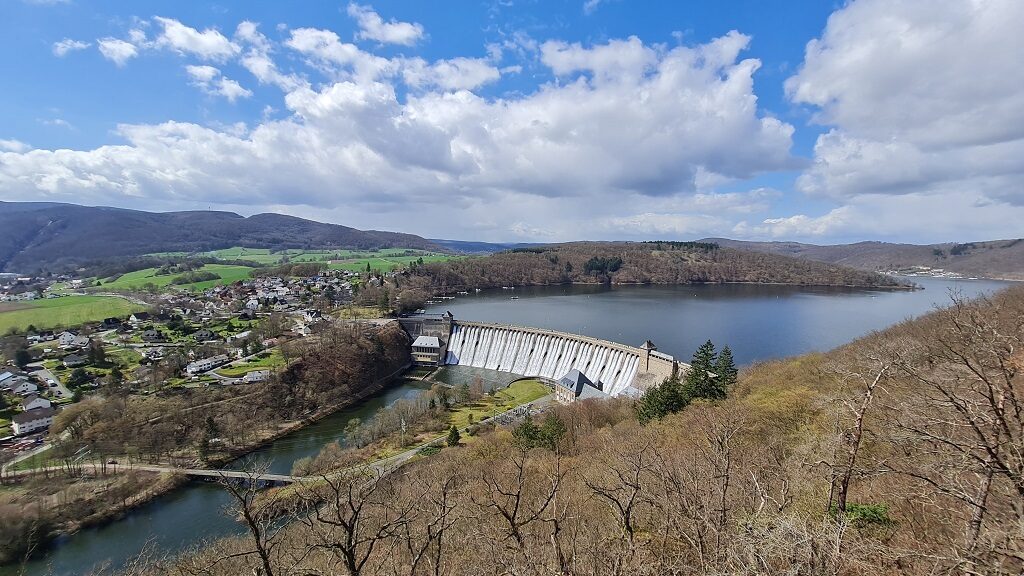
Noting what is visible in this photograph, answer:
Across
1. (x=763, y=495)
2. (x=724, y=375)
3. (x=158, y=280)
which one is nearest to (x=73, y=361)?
(x=724, y=375)

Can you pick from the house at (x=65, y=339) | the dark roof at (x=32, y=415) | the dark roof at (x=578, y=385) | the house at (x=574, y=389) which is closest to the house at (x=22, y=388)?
the dark roof at (x=32, y=415)

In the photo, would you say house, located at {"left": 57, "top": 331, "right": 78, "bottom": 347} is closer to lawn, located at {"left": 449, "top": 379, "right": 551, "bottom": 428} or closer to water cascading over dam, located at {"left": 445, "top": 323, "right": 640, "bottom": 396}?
water cascading over dam, located at {"left": 445, "top": 323, "right": 640, "bottom": 396}

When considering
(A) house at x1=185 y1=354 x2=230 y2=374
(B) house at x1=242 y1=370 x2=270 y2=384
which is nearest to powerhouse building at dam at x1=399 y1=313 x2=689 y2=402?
A: (B) house at x1=242 y1=370 x2=270 y2=384

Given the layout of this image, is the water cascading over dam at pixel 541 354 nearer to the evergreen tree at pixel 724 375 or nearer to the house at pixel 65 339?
the evergreen tree at pixel 724 375

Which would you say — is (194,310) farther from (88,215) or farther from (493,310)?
(88,215)

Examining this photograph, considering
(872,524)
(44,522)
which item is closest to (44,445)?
(44,522)
